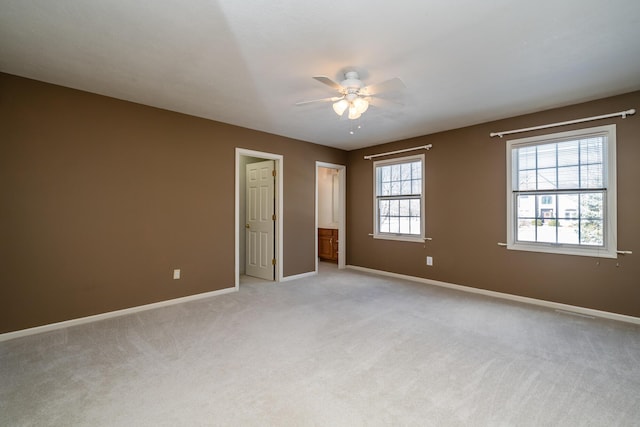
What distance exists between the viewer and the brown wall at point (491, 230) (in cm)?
324

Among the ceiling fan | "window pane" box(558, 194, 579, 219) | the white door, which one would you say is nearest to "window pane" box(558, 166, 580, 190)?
"window pane" box(558, 194, 579, 219)

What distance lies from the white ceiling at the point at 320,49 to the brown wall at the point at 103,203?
0.37 meters

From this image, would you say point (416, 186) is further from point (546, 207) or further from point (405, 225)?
point (546, 207)

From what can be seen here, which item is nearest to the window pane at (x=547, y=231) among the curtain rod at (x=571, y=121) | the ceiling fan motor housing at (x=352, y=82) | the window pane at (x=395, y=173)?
the curtain rod at (x=571, y=121)

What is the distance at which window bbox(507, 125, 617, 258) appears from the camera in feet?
11.1

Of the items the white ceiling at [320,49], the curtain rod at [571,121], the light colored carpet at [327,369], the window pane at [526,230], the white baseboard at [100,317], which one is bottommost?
the light colored carpet at [327,369]

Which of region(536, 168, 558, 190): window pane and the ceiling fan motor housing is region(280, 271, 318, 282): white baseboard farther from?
region(536, 168, 558, 190): window pane

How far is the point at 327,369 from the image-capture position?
2.26 metres

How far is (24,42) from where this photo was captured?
231cm

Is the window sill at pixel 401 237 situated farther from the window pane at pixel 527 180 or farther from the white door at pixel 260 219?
the white door at pixel 260 219

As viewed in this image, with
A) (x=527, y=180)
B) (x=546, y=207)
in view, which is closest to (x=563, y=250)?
(x=546, y=207)

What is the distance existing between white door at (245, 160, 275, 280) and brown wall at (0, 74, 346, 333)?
0.77m

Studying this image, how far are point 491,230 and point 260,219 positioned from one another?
12.1 feet

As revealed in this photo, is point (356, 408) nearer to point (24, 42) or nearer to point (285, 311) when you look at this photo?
point (285, 311)
